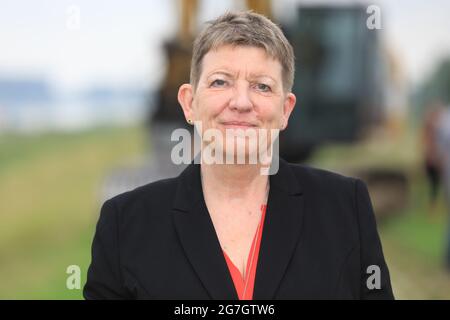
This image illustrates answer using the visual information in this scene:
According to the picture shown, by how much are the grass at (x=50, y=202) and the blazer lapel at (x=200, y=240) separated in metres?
5.54

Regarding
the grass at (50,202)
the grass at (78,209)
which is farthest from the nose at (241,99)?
the grass at (50,202)

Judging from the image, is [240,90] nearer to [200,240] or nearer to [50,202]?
[200,240]

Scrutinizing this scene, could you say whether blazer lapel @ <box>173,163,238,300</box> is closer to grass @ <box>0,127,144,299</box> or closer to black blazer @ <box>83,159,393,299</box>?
black blazer @ <box>83,159,393,299</box>

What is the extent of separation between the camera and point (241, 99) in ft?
4.92

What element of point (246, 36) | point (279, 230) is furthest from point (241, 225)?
point (246, 36)

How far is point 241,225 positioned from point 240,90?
0.32m

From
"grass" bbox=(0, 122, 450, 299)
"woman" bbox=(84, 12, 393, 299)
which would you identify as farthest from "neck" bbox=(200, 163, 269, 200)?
"grass" bbox=(0, 122, 450, 299)

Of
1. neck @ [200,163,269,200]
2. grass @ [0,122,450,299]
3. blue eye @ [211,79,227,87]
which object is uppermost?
blue eye @ [211,79,227,87]

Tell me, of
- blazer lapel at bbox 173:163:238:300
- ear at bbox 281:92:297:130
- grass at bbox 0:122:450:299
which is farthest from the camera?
grass at bbox 0:122:450:299

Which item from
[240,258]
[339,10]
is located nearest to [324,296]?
[240,258]

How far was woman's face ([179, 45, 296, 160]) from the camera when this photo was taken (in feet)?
4.91

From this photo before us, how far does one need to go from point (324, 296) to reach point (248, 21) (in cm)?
63

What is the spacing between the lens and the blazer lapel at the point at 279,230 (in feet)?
4.84
